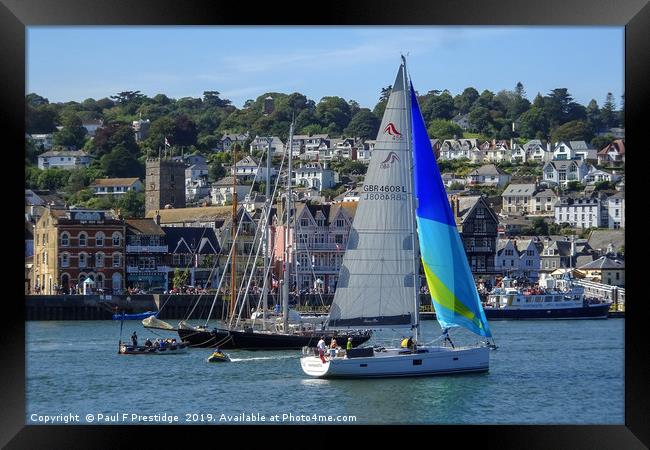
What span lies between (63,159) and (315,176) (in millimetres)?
10840

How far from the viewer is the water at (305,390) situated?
1376 centimetres

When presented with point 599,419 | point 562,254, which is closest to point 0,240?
point 599,419

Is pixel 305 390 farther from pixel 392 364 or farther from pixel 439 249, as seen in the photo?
pixel 439 249

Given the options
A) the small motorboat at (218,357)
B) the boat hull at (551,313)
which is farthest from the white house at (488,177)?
the small motorboat at (218,357)

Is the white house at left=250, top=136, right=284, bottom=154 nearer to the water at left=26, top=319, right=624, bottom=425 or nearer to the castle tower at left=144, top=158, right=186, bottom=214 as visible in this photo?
the castle tower at left=144, top=158, right=186, bottom=214

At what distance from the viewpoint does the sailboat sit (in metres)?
16.6

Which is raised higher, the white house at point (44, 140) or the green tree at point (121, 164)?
the white house at point (44, 140)

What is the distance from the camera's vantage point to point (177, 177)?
54.7 m

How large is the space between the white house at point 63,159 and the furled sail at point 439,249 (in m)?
42.4

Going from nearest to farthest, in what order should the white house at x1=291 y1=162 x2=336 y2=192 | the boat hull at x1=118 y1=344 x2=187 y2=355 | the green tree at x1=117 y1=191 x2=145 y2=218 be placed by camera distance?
the boat hull at x1=118 y1=344 x2=187 y2=355, the green tree at x1=117 y1=191 x2=145 y2=218, the white house at x1=291 y1=162 x2=336 y2=192

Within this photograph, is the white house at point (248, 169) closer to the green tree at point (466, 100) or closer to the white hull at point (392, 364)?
the green tree at point (466, 100)

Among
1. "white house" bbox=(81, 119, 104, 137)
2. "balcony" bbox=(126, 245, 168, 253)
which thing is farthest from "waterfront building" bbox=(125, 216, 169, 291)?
"white house" bbox=(81, 119, 104, 137)

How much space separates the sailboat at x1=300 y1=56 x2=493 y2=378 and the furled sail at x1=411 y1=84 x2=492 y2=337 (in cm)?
1

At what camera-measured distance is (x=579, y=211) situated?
178 ft
